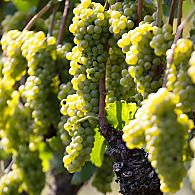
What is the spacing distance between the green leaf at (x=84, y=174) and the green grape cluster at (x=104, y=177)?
0.05 m

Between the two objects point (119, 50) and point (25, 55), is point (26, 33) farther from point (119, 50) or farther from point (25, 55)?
point (119, 50)

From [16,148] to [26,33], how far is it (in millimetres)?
373

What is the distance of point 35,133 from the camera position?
48.7 inches

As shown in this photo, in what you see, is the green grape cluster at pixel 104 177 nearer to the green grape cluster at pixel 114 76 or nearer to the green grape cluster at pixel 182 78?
the green grape cluster at pixel 114 76

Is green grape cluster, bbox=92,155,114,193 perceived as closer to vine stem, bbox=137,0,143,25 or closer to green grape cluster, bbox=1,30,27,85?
green grape cluster, bbox=1,30,27,85

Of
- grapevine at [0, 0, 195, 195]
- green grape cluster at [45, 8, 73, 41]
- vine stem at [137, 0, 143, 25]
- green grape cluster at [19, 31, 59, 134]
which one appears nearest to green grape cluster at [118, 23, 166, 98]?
grapevine at [0, 0, 195, 195]

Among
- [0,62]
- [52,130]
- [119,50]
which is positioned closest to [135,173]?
[119,50]

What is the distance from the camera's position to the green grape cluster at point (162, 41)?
28.3 inches

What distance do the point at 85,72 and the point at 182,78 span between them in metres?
0.34

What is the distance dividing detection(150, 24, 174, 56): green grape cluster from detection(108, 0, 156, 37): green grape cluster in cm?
11

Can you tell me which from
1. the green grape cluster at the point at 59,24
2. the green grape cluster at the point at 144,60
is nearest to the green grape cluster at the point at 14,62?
the green grape cluster at the point at 59,24

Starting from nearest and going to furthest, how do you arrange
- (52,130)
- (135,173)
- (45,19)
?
(135,173)
(52,130)
(45,19)

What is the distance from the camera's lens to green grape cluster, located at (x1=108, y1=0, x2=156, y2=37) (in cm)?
87

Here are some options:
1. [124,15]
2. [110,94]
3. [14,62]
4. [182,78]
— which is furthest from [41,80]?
[182,78]
